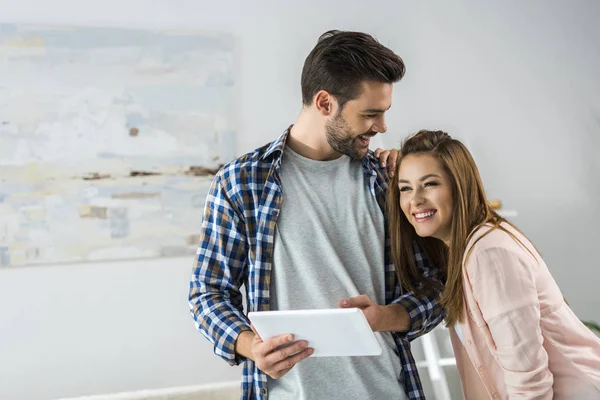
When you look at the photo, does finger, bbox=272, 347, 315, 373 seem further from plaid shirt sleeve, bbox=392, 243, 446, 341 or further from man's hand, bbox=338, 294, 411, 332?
plaid shirt sleeve, bbox=392, 243, 446, 341

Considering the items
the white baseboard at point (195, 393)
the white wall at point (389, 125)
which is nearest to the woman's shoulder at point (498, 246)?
the white baseboard at point (195, 393)

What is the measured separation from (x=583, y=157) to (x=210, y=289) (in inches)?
101

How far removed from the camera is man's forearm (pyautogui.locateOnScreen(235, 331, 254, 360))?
1328 mm

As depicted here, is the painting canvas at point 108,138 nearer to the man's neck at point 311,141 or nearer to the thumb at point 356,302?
the man's neck at point 311,141

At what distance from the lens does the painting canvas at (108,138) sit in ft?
8.98

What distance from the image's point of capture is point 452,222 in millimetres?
1469

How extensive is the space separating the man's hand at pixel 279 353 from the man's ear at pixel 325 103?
1.94 feet

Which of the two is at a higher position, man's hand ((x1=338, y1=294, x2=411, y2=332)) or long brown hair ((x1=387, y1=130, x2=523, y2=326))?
long brown hair ((x1=387, y1=130, x2=523, y2=326))

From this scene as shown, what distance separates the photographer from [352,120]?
1538 millimetres

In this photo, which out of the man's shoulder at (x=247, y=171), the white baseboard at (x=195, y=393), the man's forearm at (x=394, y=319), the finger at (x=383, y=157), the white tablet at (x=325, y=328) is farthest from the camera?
the white baseboard at (x=195, y=393)

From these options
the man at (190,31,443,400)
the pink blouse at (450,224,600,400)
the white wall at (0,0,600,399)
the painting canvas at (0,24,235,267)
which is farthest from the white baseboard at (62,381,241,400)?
the pink blouse at (450,224,600,400)

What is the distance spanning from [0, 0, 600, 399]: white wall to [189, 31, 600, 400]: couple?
145 centimetres

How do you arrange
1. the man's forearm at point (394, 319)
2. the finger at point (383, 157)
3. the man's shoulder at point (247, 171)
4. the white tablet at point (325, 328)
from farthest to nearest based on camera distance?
the finger at point (383, 157), the man's shoulder at point (247, 171), the man's forearm at point (394, 319), the white tablet at point (325, 328)

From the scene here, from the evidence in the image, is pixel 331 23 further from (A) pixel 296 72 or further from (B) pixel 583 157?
(B) pixel 583 157
